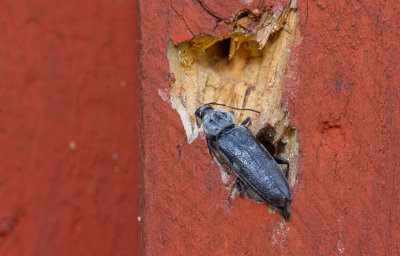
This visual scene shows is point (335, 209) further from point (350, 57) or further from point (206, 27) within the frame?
point (206, 27)

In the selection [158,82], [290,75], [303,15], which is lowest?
[158,82]

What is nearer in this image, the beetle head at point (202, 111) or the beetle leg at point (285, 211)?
the beetle leg at point (285, 211)

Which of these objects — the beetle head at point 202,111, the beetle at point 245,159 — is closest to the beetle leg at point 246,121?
the beetle at point 245,159

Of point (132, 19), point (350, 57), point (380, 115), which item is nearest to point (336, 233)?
point (380, 115)

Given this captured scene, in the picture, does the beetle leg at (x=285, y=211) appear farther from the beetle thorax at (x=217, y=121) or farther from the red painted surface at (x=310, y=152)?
the beetle thorax at (x=217, y=121)

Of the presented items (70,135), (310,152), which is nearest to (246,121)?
(310,152)

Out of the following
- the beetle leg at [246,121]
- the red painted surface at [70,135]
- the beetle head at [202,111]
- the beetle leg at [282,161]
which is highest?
the beetle leg at [246,121]

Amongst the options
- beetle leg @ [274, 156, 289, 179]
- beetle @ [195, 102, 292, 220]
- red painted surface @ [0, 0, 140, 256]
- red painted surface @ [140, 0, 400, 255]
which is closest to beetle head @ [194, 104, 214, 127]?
beetle @ [195, 102, 292, 220]

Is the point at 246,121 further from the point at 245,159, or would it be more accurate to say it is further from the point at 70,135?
the point at 70,135
